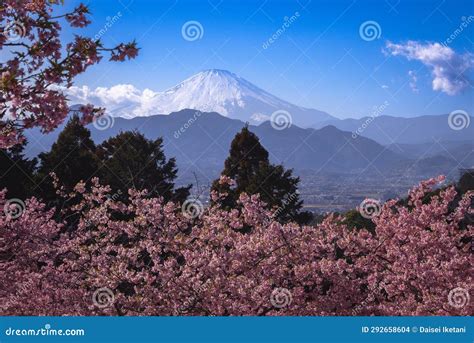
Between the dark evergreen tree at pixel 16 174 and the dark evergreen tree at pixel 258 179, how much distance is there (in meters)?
9.49

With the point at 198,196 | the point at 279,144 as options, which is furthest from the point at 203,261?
the point at 279,144

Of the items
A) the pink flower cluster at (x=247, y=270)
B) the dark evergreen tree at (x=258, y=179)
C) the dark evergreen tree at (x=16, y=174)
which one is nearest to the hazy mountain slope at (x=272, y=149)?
the dark evergreen tree at (x=258, y=179)

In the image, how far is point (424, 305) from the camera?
897cm

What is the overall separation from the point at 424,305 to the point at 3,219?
7776 millimetres

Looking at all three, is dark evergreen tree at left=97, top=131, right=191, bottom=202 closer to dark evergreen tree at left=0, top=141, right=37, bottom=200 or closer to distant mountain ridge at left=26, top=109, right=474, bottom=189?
dark evergreen tree at left=0, top=141, right=37, bottom=200

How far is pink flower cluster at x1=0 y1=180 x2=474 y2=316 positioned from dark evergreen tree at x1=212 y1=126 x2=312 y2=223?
19.1 metres

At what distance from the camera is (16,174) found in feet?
98.5

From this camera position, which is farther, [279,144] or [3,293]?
[279,144]

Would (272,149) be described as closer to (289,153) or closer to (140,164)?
(289,153)

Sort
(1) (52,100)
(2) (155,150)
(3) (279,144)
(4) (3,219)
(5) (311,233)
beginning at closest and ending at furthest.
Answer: (1) (52,100), (5) (311,233), (4) (3,219), (2) (155,150), (3) (279,144)

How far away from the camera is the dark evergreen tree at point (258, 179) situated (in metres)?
31.5

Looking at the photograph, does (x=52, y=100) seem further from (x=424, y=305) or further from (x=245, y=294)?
(x=424, y=305)

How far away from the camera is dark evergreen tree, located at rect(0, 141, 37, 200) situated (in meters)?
29.3

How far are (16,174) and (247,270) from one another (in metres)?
23.3
